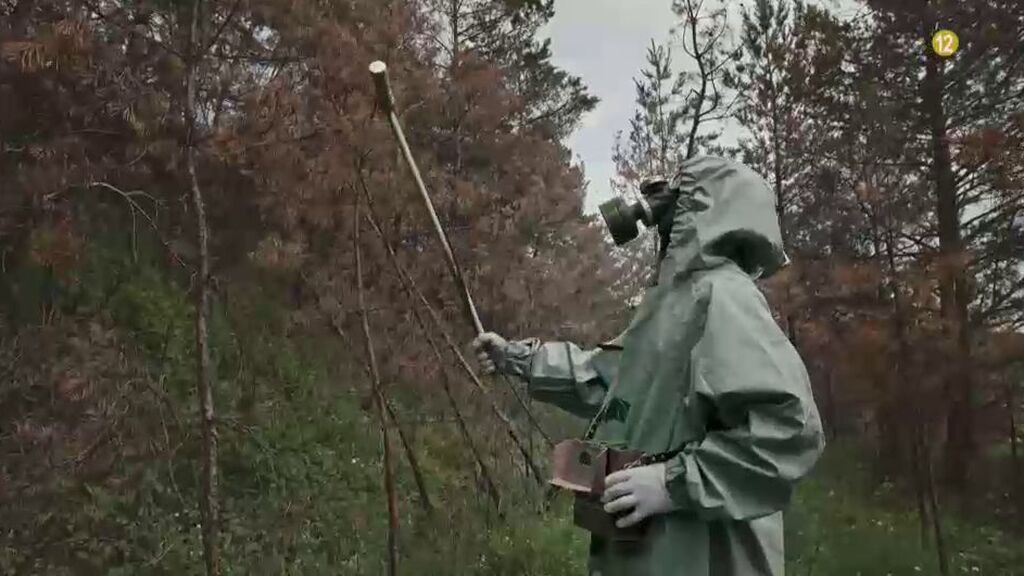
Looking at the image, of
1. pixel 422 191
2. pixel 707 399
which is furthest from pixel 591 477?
pixel 422 191

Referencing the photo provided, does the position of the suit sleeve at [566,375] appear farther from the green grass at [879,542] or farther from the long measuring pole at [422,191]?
the green grass at [879,542]

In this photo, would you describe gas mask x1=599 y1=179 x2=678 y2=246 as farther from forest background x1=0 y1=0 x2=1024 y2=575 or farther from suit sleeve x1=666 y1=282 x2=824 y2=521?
forest background x1=0 y1=0 x2=1024 y2=575

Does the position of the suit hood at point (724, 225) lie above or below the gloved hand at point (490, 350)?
above

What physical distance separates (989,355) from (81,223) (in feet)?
19.6

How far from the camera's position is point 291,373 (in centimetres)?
716

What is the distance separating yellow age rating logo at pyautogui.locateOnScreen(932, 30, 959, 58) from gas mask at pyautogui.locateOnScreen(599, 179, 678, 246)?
5612 millimetres

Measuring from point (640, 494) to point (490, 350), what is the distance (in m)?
0.86

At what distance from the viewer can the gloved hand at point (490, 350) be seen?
2.24 metres

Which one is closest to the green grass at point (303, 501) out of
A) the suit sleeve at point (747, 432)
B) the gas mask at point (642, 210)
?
the gas mask at point (642, 210)

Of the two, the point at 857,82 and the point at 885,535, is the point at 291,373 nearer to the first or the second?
the point at 885,535

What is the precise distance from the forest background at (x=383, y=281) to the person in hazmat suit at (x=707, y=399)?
257 cm

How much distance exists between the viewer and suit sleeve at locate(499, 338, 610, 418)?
6.82 feet

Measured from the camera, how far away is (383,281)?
6496mm

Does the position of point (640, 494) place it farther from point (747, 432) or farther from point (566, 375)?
point (566, 375)
